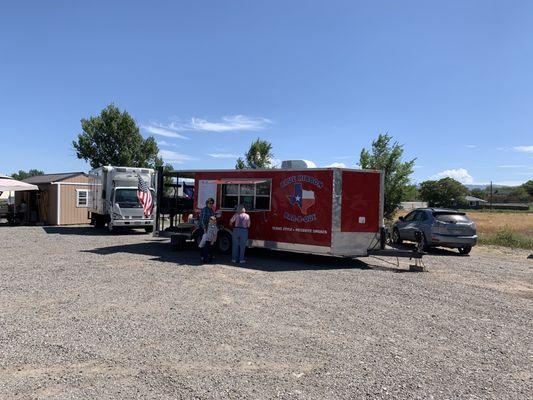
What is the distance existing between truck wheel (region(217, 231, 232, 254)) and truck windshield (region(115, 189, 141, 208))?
8.03 m

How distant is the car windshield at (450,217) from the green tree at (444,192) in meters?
78.3

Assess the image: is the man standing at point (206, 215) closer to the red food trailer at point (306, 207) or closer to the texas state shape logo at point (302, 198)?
the red food trailer at point (306, 207)

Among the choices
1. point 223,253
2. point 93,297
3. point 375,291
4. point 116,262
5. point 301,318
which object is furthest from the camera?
point 223,253

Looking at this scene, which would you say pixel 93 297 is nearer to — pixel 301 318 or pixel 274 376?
pixel 301 318

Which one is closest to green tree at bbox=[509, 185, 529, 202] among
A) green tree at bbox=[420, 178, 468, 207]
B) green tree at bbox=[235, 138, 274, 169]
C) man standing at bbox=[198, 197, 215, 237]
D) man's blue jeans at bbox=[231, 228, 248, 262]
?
green tree at bbox=[420, 178, 468, 207]

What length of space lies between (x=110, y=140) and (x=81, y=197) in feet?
36.0

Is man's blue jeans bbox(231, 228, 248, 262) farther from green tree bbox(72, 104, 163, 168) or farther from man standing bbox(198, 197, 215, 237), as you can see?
green tree bbox(72, 104, 163, 168)

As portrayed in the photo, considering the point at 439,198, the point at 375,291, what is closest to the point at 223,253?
the point at 375,291

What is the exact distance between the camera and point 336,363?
5.07m

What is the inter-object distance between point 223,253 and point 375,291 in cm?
634

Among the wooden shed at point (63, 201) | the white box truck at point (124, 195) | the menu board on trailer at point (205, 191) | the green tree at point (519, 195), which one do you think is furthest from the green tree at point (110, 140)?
the green tree at point (519, 195)

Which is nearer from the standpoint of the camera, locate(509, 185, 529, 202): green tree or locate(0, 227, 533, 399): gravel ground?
locate(0, 227, 533, 399): gravel ground

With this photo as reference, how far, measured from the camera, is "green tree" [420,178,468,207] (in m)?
91.6

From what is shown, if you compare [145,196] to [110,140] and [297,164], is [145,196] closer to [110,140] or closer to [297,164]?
[297,164]
